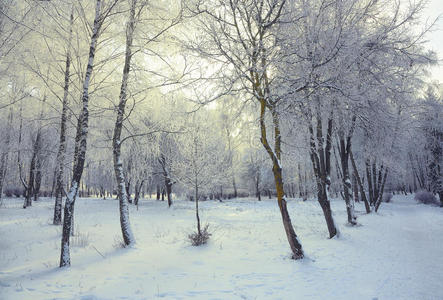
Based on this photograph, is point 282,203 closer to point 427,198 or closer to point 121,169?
point 121,169

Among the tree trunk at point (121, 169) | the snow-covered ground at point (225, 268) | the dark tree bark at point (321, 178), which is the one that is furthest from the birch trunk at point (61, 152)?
the dark tree bark at point (321, 178)

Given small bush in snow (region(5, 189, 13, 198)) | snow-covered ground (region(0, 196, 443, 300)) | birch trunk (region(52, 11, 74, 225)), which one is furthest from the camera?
small bush in snow (region(5, 189, 13, 198))

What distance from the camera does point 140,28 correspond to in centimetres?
746

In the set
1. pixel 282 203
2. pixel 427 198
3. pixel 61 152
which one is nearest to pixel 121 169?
pixel 61 152

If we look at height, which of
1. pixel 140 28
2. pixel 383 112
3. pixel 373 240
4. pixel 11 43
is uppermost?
pixel 140 28

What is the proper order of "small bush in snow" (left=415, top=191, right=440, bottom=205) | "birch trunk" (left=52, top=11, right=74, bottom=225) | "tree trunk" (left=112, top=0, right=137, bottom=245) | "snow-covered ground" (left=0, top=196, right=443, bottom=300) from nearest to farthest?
"snow-covered ground" (left=0, top=196, right=443, bottom=300) < "tree trunk" (left=112, top=0, right=137, bottom=245) < "birch trunk" (left=52, top=11, right=74, bottom=225) < "small bush in snow" (left=415, top=191, right=440, bottom=205)

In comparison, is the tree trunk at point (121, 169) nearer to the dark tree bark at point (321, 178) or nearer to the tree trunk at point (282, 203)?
the tree trunk at point (282, 203)

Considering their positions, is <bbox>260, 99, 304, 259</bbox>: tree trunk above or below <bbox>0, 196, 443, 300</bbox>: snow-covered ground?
above

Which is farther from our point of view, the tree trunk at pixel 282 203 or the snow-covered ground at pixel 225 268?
the tree trunk at pixel 282 203

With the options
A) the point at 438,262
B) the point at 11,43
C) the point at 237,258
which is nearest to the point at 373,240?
the point at 438,262

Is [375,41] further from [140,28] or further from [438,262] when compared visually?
[140,28]

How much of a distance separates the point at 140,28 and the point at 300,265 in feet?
26.0

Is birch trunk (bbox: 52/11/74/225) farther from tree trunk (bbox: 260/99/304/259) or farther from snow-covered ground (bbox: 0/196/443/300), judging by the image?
tree trunk (bbox: 260/99/304/259)

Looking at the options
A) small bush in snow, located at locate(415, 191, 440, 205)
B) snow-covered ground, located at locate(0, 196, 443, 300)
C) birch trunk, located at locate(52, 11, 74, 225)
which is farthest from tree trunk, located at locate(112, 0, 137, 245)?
small bush in snow, located at locate(415, 191, 440, 205)
